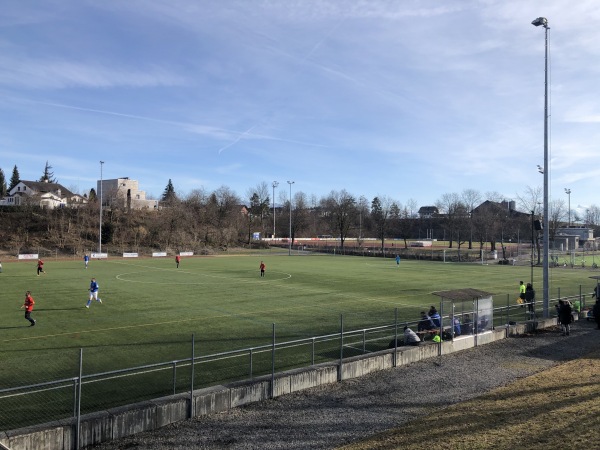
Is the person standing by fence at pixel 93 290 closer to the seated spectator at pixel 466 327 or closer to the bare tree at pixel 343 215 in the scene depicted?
the seated spectator at pixel 466 327

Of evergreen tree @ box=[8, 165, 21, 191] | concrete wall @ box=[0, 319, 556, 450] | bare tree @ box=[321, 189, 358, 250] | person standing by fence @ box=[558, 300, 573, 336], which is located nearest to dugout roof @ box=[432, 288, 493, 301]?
concrete wall @ box=[0, 319, 556, 450]

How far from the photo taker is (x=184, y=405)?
1018 cm

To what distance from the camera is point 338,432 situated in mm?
9586

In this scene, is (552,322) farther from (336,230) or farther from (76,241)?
(336,230)

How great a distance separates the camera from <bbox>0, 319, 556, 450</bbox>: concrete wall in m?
Result: 8.38

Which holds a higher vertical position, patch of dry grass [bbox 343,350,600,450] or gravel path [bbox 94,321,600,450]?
patch of dry grass [bbox 343,350,600,450]

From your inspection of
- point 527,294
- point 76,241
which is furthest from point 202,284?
point 76,241

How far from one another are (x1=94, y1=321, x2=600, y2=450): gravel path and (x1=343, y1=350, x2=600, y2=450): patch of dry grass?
21.5 inches

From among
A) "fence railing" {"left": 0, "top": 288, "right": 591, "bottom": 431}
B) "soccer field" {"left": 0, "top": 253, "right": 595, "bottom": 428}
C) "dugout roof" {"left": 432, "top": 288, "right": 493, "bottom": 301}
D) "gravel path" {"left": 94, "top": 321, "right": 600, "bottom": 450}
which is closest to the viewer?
"gravel path" {"left": 94, "top": 321, "right": 600, "bottom": 450}

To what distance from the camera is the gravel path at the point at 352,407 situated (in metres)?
9.21

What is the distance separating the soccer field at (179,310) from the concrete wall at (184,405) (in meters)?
3.27

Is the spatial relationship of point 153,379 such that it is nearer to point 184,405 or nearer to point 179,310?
point 184,405

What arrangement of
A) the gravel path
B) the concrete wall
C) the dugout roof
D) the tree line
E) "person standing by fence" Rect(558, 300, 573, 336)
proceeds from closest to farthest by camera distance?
1. the concrete wall
2. the gravel path
3. the dugout roof
4. "person standing by fence" Rect(558, 300, 573, 336)
5. the tree line

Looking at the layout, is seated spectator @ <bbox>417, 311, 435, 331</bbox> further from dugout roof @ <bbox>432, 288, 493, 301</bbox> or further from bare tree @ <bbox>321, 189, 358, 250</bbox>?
bare tree @ <bbox>321, 189, 358, 250</bbox>
